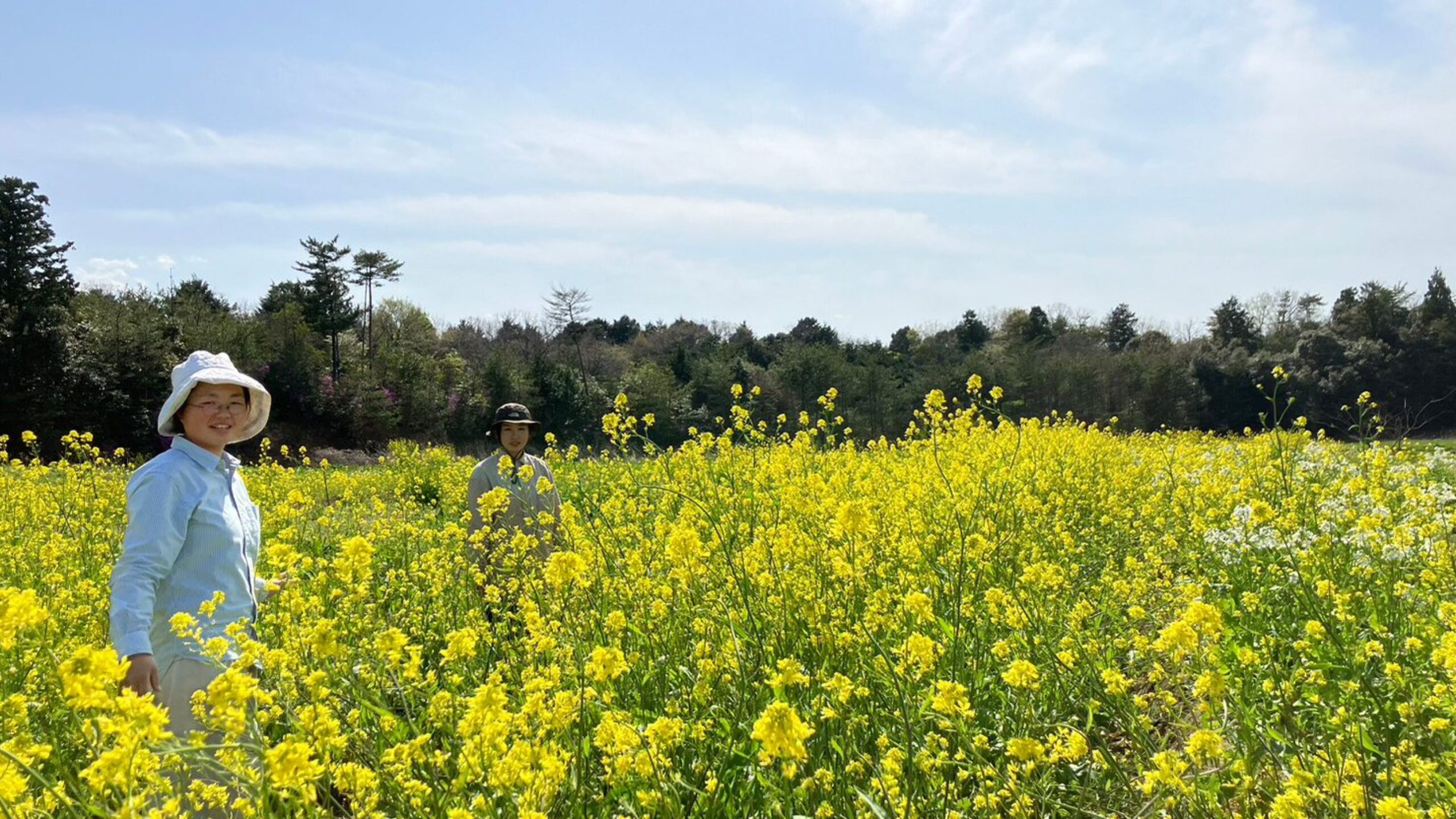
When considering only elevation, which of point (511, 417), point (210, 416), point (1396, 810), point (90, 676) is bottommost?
point (1396, 810)

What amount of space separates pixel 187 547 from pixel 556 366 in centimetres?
3347

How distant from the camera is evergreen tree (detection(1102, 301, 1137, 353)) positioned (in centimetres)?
5288

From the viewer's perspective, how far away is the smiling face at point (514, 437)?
4.68m

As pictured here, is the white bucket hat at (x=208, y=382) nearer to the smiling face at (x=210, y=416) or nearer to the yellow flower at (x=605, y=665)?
the smiling face at (x=210, y=416)

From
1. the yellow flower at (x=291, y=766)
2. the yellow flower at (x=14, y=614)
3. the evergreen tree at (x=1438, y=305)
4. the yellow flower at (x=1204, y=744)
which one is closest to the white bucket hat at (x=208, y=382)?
the yellow flower at (x=14, y=614)

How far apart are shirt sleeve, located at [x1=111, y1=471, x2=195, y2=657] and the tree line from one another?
22.4 metres

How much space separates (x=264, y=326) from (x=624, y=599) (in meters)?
32.5

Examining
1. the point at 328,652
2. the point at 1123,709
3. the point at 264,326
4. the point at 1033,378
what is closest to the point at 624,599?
the point at 328,652

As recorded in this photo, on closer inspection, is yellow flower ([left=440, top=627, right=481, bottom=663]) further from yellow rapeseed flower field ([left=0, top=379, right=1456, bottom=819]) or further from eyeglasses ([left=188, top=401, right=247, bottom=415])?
eyeglasses ([left=188, top=401, right=247, bottom=415])

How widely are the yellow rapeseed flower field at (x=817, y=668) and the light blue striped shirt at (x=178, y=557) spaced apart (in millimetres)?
170

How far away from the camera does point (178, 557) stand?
2.43m

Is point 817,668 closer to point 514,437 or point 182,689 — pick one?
point 182,689

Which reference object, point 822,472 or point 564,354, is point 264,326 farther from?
point 822,472

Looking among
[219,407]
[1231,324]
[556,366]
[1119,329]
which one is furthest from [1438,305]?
[219,407]
